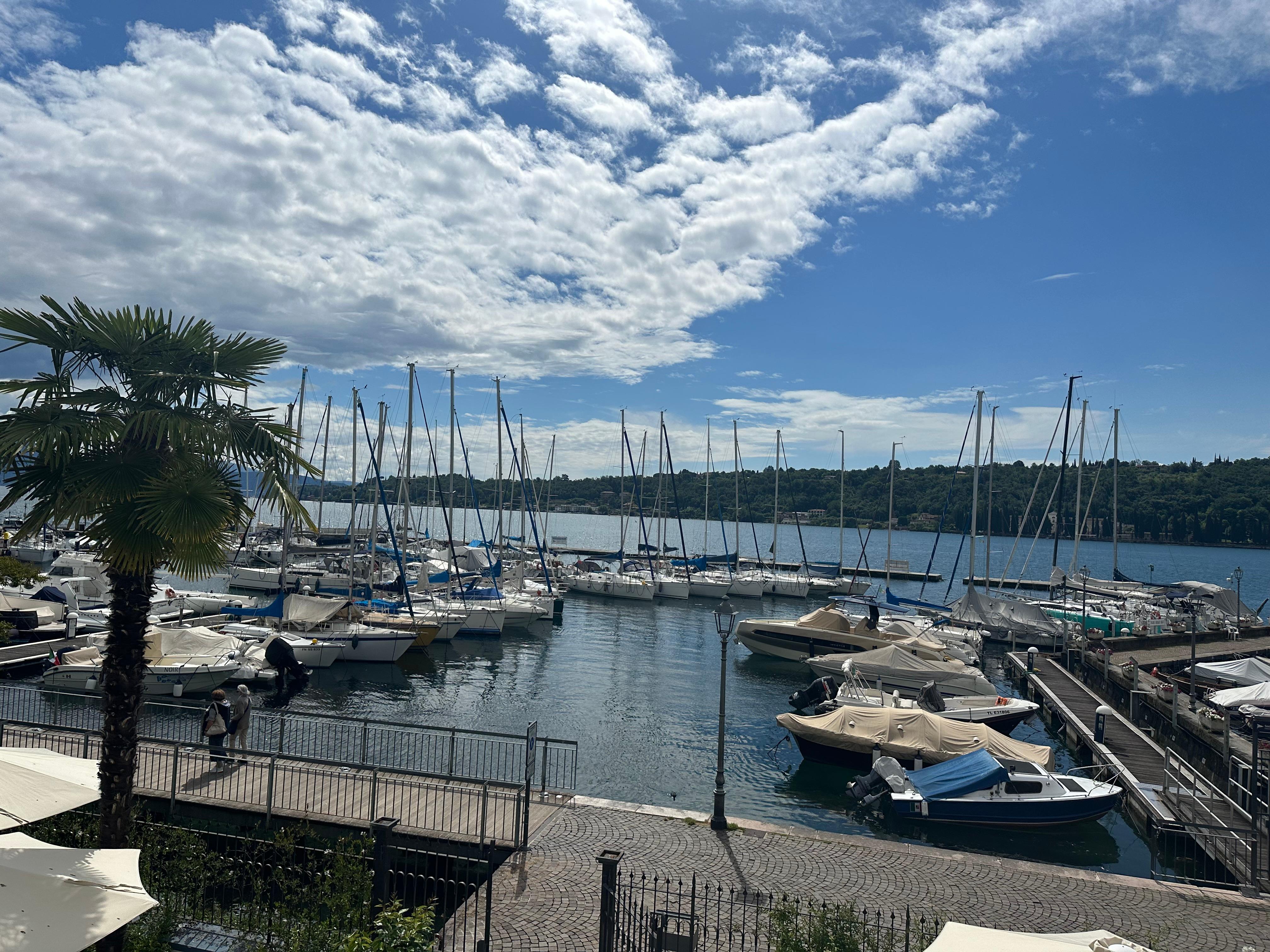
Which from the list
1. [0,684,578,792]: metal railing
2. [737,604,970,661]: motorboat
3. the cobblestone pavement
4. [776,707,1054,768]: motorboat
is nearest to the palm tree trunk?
the cobblestone pavement

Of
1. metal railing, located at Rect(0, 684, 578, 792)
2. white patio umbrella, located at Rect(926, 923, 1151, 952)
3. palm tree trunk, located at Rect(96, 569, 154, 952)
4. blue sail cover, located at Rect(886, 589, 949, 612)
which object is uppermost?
palm tree trunk, located at Rect(96, 569, 154, 952)

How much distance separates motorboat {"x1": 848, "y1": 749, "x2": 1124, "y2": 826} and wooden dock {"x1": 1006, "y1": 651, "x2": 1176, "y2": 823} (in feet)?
4.17

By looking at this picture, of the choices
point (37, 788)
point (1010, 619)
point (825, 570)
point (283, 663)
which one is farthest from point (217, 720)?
point (825, 570)

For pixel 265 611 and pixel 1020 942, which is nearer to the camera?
pixel 1020 942

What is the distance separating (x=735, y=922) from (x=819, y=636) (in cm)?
2909

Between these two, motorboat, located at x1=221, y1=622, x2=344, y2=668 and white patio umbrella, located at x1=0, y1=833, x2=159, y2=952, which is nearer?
white patio umbrella, located at x1=0, y1=833, x2=159, y2=952

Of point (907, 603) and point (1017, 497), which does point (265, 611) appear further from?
point (1017, 497)

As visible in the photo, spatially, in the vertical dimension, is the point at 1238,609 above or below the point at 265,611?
above

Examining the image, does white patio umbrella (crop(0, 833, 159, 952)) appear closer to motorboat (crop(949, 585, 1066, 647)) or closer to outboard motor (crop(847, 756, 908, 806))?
outboard motor (crop(847, 756, 908, 806))

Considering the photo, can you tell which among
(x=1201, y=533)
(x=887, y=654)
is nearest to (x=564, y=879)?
(x=887, y=654)

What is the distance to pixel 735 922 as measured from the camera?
433 inches

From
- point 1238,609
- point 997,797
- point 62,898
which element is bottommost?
point 997,797

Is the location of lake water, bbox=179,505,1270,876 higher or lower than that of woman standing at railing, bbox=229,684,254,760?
lower

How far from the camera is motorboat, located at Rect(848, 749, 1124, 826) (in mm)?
18375
